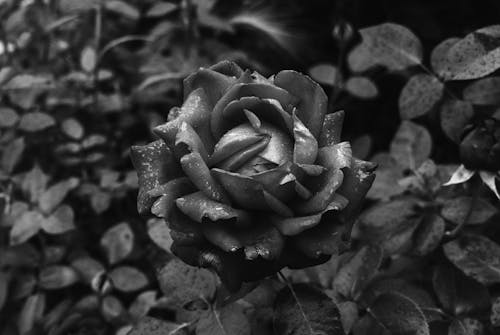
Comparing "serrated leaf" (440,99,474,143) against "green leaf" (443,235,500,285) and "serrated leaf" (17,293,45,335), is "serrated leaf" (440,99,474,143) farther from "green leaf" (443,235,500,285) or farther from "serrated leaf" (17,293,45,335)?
"serrated leaf" (17,293,45,335)

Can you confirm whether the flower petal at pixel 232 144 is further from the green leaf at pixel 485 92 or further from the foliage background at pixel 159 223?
the green leaf at pixel 485 92

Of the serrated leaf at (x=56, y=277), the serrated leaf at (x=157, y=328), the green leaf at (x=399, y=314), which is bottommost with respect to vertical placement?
the serrated leaf at (x=56, y=277)

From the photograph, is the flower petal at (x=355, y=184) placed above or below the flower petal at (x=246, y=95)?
below

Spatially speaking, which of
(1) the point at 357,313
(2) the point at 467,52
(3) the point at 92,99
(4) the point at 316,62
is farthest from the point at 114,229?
(4) the point at 316,62

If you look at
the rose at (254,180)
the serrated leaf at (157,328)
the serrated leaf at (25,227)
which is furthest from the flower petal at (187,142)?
the serrated leaf at (25,227)

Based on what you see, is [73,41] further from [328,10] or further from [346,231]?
[346,231]

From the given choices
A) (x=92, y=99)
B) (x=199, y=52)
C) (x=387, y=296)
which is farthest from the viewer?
(x=199, y=52)

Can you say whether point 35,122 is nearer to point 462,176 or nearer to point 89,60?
point 89,60
